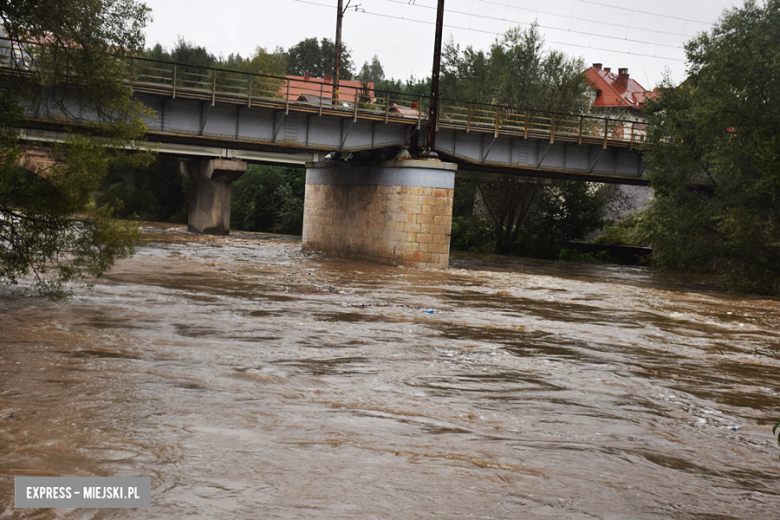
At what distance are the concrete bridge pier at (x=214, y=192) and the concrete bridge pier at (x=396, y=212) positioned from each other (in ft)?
43.7

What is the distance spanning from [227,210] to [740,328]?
119 ft

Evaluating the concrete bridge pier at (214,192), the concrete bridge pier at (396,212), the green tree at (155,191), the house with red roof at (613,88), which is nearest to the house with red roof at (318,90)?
the concrete bridge pier at (396,212)

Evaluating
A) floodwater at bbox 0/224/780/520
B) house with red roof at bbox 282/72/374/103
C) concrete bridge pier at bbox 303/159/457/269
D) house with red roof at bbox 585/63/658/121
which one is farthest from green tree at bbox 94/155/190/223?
floodwater at bbox 0/224/780/520

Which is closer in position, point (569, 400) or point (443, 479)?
point (443, 479)

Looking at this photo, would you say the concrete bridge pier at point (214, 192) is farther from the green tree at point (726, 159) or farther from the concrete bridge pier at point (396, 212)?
the green tree at point (726, 159)

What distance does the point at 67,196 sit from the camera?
1249 cm

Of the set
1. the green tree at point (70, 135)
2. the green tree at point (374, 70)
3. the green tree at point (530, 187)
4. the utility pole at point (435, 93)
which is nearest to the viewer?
the green tree at point (70, 135)

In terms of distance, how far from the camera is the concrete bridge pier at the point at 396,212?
98.3ft

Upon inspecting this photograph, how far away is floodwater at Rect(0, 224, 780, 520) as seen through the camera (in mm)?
5641

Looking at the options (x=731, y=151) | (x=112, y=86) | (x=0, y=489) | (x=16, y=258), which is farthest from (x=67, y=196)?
(x=731, y=151)

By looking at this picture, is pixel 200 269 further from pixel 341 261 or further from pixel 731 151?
pixel 731 151

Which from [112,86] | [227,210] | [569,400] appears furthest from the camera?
[227,210]

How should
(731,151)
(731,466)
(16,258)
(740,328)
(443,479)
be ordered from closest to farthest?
(443,479) → (731,466) → (16,258) → (740,328) → (731,151)

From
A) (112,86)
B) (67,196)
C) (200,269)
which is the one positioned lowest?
(200,269)
